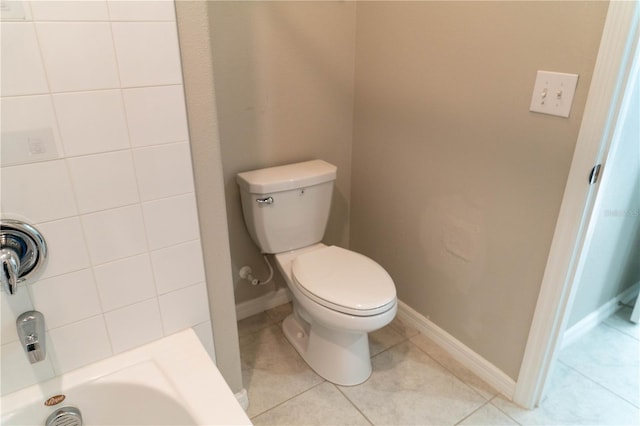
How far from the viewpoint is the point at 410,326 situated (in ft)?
6.66

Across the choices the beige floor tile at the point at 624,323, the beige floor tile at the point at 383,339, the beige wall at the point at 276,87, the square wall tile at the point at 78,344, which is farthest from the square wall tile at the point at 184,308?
the beige floor tile at the point at 624,323

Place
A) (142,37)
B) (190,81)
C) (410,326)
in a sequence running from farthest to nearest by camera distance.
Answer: (410,326)
(190,81)
(142,37)

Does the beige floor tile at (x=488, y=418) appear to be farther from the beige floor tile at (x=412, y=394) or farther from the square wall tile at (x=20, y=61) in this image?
the square wall tile at (x=20, y=61)

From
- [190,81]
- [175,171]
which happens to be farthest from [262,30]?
[175,171]

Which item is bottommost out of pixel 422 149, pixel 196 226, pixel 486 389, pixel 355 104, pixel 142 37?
pixel 486 389

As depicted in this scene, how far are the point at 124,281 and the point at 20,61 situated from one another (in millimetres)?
581

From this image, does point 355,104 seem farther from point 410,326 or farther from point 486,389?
point 486,389

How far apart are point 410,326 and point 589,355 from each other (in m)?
0.79

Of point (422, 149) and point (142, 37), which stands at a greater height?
point (142, 37)

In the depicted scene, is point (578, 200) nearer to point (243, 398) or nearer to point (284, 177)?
point (284, 177)

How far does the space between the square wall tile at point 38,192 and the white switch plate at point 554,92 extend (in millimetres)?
1338

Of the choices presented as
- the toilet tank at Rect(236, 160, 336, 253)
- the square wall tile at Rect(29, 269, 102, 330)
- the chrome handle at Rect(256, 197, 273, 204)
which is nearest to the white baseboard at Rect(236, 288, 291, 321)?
the toilet tank at Rect(236, 160, 336, 253)

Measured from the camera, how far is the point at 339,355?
169 centimetres

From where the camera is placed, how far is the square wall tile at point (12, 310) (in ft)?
3.31
